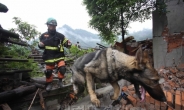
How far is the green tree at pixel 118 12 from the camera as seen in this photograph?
17.4 ft

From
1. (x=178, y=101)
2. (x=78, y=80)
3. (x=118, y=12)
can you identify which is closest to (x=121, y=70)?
(x=78, y=80)

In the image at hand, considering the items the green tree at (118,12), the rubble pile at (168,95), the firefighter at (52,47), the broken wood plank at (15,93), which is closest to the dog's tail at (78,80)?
the firefighter at (52,47)

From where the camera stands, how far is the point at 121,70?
9.02 feet

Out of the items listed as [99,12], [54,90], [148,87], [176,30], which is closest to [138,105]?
[148,87]

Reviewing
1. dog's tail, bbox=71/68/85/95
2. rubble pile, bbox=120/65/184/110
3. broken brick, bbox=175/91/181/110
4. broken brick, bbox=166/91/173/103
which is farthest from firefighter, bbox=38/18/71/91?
broken brick, bbox=175/91/181/110

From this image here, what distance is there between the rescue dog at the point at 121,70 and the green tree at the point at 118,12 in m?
2.91

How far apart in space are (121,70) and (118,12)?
148 inches

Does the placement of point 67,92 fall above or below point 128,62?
below

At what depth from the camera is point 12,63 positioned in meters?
4.97

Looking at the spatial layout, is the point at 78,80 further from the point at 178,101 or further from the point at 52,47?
the point at 178,101

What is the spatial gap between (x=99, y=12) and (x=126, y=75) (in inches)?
230

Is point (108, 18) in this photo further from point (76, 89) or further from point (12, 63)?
point (12, 63)

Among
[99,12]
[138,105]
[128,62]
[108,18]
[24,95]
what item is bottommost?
[138,105]

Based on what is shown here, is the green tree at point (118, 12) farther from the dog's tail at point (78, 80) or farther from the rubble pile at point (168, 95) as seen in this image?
the dog's tail at point (78, 80)
